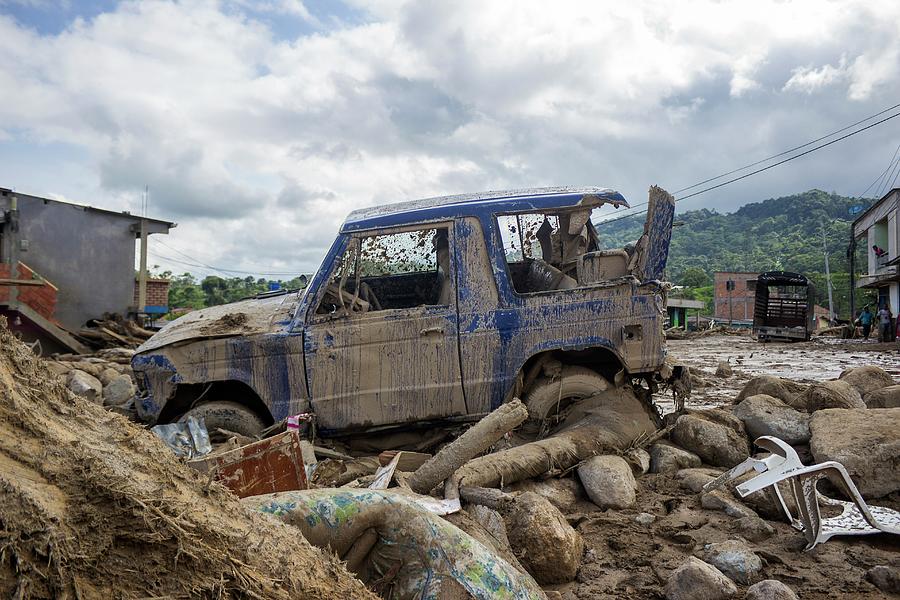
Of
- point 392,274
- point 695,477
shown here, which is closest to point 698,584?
point 695,477

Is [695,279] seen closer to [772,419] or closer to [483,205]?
[772,419]

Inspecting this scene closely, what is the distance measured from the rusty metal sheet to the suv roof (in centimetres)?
205

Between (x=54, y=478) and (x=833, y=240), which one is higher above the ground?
(x=833, y=240)

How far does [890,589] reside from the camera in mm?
2824

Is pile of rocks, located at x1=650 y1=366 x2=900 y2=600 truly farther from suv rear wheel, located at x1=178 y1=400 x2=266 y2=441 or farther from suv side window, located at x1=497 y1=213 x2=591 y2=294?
suv rear wheel, located at x1=178 y1=400 x2=266 y2=441

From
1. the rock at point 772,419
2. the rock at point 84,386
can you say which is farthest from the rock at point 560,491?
the rock at point 84,386

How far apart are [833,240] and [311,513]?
98178mm

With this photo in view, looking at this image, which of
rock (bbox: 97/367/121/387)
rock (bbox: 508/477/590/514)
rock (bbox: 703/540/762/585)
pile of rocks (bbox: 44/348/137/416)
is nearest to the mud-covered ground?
rock (bbox: 508/477/590/514)

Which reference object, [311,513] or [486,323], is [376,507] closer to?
[311,513]

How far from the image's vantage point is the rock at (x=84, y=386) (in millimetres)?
6713

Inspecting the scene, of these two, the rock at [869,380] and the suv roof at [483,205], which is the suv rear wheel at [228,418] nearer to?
the suv roof at [483,205]

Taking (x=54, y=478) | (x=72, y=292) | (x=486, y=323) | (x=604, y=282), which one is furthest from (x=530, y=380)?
(x=72, y=292)

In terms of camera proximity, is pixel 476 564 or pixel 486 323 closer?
pixel 476 564

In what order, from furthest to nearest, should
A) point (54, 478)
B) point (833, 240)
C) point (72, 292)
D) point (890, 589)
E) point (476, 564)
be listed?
point (833, 240)
point (72, 292)
point (890, 589)
point (476, 564)
point (54, 478)
